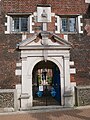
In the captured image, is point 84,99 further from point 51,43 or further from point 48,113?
point 51,43

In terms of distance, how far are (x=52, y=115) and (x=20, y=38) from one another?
4.63 meters

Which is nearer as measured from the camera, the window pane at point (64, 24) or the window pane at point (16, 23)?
the window pane at point (16, 23)

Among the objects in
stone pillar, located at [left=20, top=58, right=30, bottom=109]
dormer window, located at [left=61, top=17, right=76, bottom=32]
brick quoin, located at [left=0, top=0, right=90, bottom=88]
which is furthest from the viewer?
dormer window, located at [left=61, top=17, right=76, bottom=32]

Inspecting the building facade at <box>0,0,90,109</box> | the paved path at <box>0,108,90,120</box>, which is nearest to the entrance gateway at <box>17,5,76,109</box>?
the building facade at <box>0,0,90,109</box>

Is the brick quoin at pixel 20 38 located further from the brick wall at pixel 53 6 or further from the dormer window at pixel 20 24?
the dormer window at pixel 20 24

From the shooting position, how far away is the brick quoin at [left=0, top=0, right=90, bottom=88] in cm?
1231

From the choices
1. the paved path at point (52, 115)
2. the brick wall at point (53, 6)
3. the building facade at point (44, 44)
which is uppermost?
the brick wall at point (53, 6)

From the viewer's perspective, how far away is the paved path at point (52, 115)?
31.6ft

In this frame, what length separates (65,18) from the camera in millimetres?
13242

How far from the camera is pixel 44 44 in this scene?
12.4m

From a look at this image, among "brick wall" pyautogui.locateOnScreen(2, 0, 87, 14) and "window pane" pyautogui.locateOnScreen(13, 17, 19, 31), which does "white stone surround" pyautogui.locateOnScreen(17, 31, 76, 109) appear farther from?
"brick wall" pyautogui.locateOnScreen(2, 0, 87, 14)

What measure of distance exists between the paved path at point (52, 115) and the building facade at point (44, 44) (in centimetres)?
111

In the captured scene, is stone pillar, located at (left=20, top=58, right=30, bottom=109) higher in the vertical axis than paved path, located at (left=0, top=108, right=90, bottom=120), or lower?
higher

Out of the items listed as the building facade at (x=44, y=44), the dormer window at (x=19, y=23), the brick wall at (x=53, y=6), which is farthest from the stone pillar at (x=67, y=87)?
the brick wall at (x=53, y=6)
